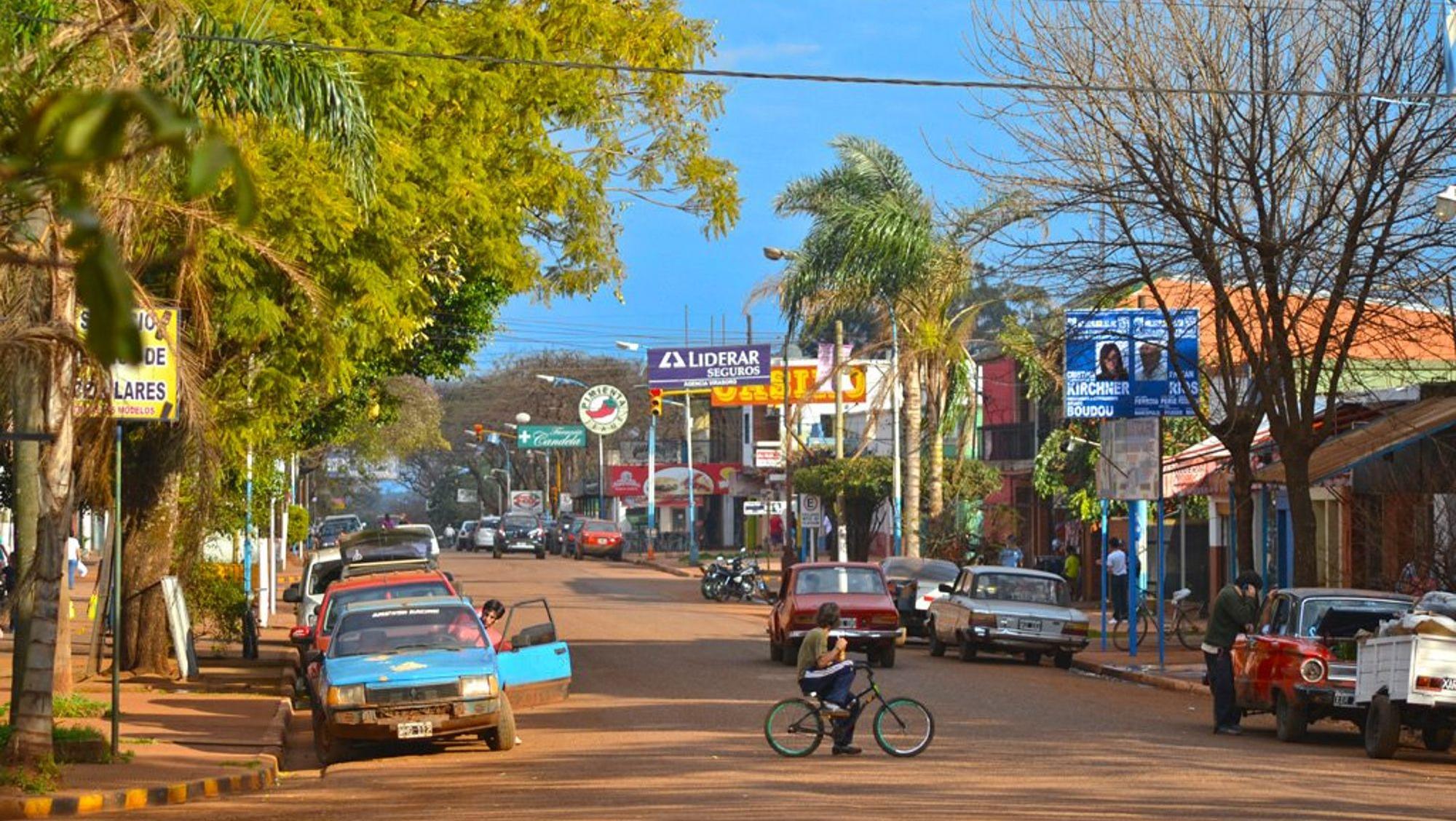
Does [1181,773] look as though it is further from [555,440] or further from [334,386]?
[555,440]

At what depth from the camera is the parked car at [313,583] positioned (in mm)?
27688

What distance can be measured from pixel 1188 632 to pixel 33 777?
25.0 m

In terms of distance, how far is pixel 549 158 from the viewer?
2502cm

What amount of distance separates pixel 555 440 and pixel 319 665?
250 ft

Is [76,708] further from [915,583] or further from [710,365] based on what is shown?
[710,365]

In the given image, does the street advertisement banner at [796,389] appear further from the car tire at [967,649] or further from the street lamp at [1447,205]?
the street lamp at [1447,205]

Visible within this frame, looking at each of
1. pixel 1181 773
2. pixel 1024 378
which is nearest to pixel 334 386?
pixel 1181 773

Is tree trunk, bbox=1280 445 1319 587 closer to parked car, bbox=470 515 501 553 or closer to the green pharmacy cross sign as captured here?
parked car, bbox=470 515 501 553

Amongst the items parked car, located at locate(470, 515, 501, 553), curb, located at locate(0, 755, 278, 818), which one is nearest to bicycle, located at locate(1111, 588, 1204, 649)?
curb, located at locate(0, 755, 278, 818)

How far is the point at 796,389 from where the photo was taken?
3221 inches

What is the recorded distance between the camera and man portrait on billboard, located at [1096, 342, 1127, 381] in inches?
1169

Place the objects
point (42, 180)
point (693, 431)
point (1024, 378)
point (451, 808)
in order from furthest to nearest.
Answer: point (693, 431) < point (1024, 378) < point (451, 808) < point (42, 180)

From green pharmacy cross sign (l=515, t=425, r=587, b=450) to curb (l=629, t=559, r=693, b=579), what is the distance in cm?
1421

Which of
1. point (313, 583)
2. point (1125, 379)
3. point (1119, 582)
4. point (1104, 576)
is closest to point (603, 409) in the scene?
point (1119, 582)
